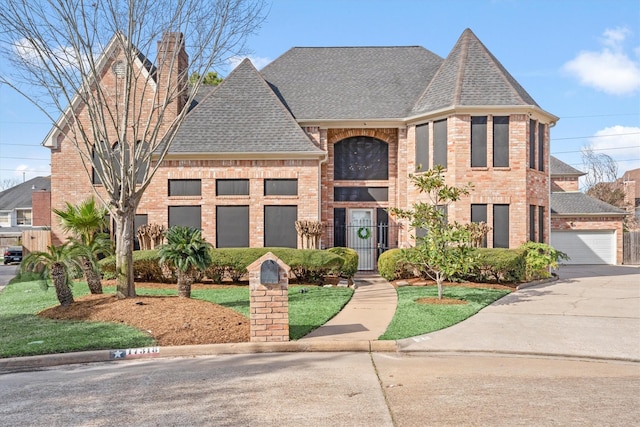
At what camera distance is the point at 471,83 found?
18.0 m

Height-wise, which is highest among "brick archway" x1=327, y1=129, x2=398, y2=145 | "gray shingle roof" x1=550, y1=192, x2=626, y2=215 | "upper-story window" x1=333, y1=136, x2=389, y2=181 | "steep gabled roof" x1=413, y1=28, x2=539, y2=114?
"steep gabled roof" x1=413, y1=28, x2=539, y2=114

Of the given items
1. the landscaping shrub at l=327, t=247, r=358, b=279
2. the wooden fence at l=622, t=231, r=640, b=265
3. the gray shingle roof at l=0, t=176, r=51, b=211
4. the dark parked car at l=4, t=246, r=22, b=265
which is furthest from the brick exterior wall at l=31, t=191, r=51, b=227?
the wooden fence at l=622, t=231, r=640, b=265

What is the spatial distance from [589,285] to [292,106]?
42.0 ft

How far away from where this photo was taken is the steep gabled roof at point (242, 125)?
709 inches

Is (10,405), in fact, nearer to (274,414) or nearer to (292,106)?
(274,414)

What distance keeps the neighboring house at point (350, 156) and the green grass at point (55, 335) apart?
319 inches

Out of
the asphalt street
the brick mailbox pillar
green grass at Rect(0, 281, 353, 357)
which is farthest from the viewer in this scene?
the brick mailbox pillar

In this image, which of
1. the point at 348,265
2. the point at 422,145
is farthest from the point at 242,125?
the point at 348,265

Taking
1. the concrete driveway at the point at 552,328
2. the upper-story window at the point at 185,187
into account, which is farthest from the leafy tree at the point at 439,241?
the upper-story window at the point at 185,187

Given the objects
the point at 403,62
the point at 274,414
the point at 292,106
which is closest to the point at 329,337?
the point at 274,414

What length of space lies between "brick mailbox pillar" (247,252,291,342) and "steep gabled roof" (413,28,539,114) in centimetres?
1162

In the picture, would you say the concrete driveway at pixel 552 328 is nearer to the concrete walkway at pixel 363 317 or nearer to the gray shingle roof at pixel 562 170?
the concrete walkway at pixel 363 317

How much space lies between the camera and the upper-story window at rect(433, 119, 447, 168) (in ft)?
58.6

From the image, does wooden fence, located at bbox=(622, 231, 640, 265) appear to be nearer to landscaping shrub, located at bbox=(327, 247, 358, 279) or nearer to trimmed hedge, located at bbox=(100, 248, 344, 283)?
landscaping shrub, located at bbox=(327, 247, 358, 279)
